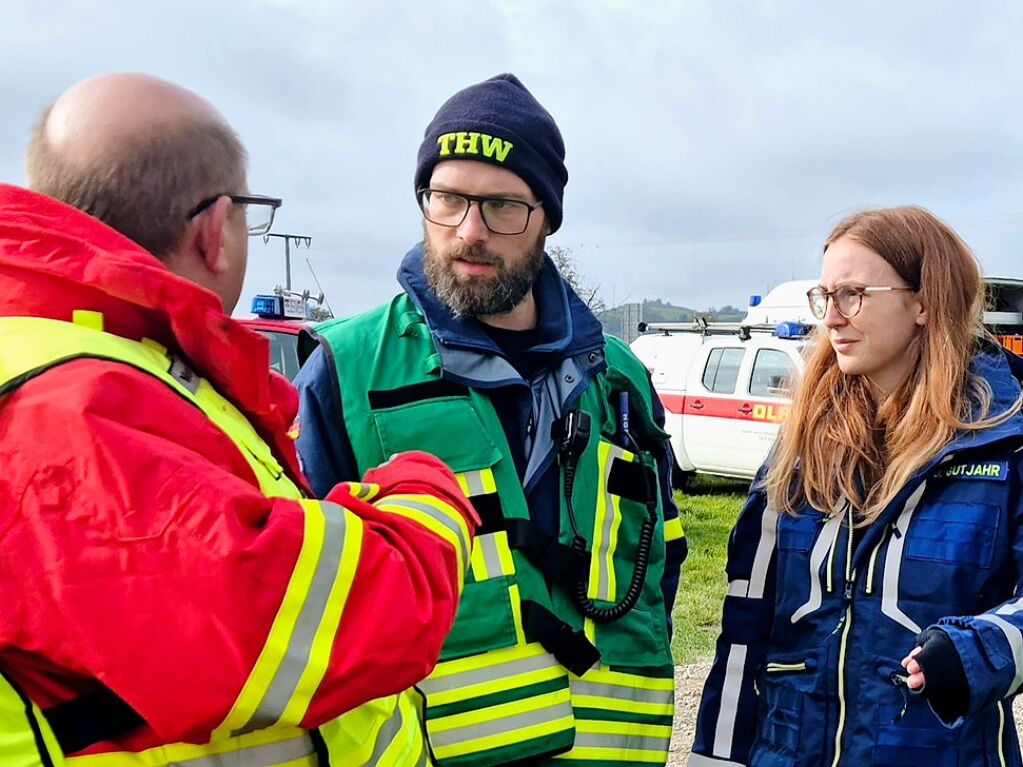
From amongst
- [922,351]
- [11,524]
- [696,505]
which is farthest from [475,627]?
[696,505]

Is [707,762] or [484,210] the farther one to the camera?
[707,762]

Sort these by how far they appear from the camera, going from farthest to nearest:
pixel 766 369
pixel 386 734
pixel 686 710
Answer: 1. pixel 766 369
2. pixel 686 710
3. pixel 386 734

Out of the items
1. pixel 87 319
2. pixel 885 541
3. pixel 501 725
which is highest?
pixel 87 319

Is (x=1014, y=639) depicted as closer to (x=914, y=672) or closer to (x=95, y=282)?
(x=914, y=672)

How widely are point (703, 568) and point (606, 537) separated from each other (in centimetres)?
618

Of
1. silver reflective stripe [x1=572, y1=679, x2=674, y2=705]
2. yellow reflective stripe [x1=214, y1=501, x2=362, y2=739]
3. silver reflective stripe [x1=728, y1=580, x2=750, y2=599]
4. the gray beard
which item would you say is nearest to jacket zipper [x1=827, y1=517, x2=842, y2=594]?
silver reflective stripe [x1=728, y1=580, x2=750, y2=599]

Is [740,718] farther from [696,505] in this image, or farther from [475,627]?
[696,505]

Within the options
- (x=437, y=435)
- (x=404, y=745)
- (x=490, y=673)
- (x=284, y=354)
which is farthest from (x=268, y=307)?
(x=404, y=745)

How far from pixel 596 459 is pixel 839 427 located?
2.41 feet

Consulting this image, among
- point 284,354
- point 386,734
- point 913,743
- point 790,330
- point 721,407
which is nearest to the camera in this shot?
point 386,734

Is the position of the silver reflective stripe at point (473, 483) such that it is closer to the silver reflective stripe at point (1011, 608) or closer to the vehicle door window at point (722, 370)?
the silver reflective stripe at point (1011, 608)

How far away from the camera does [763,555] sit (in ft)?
8.00

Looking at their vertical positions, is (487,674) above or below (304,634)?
below

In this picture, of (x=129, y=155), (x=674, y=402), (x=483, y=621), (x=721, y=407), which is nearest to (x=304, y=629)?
(x=129, y=155)
